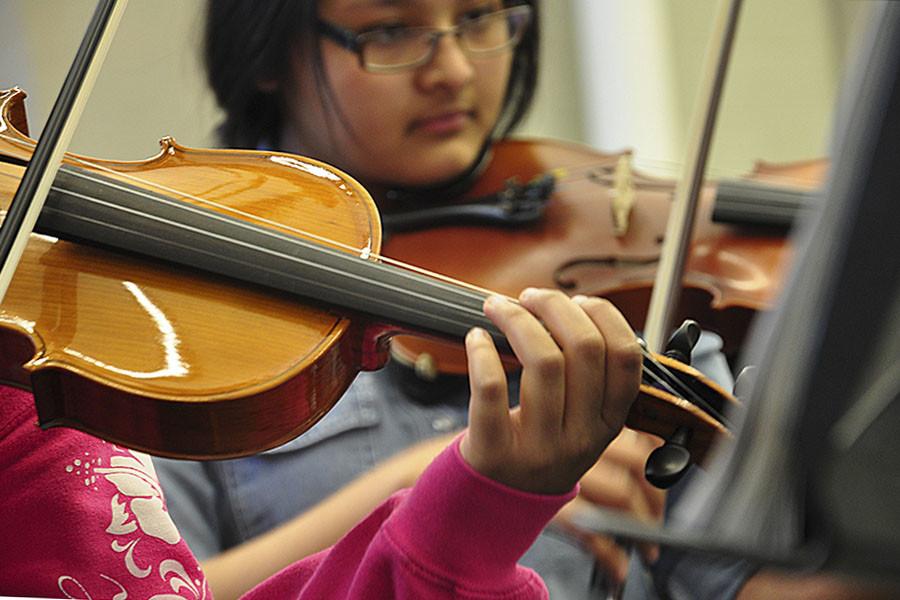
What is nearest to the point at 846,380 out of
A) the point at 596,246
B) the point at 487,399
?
the point at 487,399

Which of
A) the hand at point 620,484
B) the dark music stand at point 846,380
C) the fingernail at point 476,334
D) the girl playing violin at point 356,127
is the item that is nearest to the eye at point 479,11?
the girl playing violin at point 356,127

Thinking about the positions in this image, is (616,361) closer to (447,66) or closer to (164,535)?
(164,535)

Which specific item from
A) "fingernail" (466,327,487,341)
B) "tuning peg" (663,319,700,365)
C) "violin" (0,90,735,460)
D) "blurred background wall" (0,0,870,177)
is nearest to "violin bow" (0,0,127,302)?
"violin" (0,90,735,460)

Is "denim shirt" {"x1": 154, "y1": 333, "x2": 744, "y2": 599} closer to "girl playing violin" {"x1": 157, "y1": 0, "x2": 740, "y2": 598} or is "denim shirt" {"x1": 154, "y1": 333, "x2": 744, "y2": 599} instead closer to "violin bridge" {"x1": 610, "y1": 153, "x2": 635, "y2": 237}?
"girl playing violin" {"x1": 157, "y1": 0, "x2": 740, "y2": 598}

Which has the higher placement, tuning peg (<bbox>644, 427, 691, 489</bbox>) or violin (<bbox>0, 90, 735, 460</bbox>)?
violin (<bbox>0, 90, 735, 460</bbox>)

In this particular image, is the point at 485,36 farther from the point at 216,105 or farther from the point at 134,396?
the point at 134,396

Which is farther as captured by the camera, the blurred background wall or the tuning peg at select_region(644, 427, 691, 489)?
the blurred background wall

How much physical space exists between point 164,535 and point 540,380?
233 mm

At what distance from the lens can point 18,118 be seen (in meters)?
0.63

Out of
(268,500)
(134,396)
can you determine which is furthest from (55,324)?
(268,500)

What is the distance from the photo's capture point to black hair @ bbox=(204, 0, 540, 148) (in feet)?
3.68

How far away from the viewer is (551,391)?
51 cm

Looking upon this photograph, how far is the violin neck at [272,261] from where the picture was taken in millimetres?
560

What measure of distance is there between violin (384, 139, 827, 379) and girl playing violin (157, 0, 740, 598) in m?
0.03
